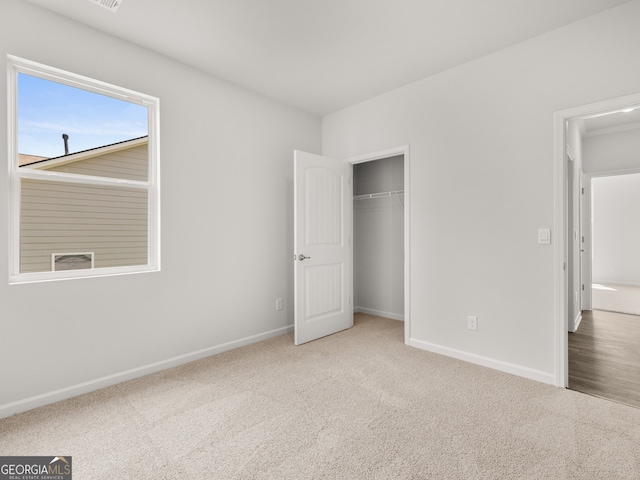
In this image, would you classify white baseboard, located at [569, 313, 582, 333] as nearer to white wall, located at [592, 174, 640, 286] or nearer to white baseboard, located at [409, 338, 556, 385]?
white baseboard, located at [409, 338, 556, 385]

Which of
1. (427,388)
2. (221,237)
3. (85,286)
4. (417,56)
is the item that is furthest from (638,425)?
(85,286)

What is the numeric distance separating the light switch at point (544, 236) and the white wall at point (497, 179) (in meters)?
0.03

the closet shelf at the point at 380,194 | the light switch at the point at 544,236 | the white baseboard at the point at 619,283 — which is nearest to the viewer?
the light switch at the point at 544,236

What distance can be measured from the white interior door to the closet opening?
0.78 m

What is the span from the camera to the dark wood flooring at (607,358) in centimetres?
244

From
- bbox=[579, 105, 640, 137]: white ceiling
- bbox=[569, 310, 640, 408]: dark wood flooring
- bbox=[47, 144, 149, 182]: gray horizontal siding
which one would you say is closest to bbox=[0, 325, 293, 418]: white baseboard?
bbox=[47, 144, 149, 182]: gray horizontal siding

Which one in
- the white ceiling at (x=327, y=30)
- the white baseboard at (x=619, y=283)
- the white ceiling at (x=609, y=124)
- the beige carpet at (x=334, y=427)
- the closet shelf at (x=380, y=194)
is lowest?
the beige carpet at (x=334, y=427)

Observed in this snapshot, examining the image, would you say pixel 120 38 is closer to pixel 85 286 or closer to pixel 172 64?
pixel 172 64

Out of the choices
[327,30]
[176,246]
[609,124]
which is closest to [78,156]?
[176,246]

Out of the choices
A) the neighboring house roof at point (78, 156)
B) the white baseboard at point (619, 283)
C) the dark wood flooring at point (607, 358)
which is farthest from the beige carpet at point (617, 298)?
the neighboring house roof at point (78, 156)

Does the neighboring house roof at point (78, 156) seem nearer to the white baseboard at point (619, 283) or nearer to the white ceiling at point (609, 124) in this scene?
the white ceiling at point (609, 124)

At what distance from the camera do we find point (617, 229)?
7.24m

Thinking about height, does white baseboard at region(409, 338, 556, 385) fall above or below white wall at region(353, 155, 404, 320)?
below

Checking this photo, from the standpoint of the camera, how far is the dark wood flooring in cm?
244
